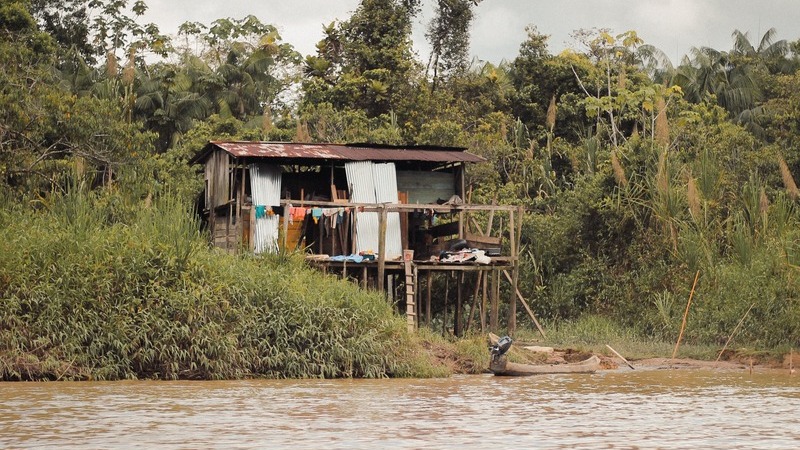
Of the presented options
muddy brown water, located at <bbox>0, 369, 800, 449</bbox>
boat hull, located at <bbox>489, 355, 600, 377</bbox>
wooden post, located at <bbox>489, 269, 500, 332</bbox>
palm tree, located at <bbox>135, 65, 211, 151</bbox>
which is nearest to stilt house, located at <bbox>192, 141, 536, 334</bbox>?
wooden post, located at <bbox>489, 269, 500, 332</bbox>

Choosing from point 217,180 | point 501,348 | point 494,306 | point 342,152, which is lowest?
point 501,348

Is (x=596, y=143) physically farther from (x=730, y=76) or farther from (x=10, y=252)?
(x=10, y=252)

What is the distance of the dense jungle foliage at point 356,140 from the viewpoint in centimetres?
1403

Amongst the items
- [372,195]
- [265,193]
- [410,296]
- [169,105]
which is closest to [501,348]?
[410,296]

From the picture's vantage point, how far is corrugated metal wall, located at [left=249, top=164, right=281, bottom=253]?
2111 centimetres

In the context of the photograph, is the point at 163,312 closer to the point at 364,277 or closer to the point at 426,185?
the point at 364,277

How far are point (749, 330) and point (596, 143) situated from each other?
9403 mm

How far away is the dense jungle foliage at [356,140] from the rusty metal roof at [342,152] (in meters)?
1.88

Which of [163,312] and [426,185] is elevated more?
[426,185]

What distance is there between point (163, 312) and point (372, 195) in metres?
8.27

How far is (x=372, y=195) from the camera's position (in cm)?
Result: 2169

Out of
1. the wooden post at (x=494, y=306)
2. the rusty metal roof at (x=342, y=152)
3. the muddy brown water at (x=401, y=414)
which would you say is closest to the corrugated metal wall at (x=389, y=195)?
the rusty metal roof at (x=342, y=152)

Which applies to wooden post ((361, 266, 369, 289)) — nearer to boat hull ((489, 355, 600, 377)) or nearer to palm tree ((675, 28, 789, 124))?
boat hull ((489, 355, 600, 377))

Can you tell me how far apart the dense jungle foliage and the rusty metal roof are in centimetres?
188
